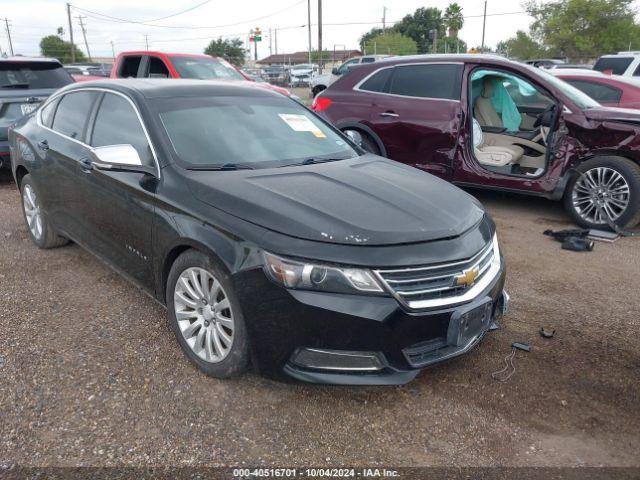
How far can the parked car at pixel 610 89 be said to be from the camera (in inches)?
331

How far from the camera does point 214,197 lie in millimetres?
2863

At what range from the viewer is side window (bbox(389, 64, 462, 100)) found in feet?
20.6

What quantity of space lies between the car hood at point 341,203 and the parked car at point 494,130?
2.94 m

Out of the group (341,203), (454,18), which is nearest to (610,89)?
(341,203)

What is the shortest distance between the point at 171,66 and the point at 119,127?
7.02 meters

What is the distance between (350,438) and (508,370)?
109 centimetres

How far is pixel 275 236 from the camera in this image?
256 cm

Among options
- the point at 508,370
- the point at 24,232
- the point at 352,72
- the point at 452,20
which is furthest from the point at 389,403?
the point at 452,20

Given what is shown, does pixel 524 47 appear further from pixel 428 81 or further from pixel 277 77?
pixel 428 81

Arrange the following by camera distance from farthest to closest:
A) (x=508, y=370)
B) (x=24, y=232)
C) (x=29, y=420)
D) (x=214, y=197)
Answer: (x=24, y=232) → (x=508, y=370) → (x=214, y=197) → (x=29, y=420)

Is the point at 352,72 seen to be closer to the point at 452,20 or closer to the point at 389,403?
the point at 389,403

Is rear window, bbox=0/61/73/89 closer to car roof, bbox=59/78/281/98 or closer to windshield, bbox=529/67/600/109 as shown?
car roof, bbox=59/78/281/98

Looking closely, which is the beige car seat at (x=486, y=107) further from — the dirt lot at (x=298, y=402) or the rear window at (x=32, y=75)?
the rear window at (x=32, y=75)

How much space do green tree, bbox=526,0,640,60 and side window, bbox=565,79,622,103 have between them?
3679cm
